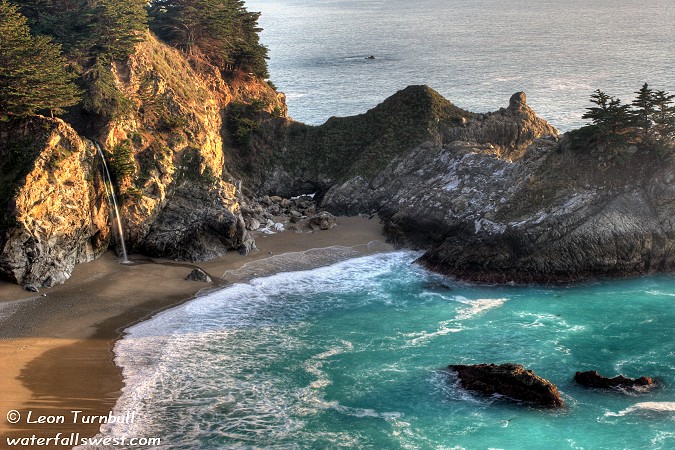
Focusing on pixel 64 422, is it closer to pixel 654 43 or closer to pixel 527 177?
pixel 527 177

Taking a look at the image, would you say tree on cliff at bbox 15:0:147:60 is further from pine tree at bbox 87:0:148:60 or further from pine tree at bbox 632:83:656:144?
pine tree at bbox 632:83:656:144

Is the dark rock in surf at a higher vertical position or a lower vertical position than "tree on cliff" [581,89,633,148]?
lower

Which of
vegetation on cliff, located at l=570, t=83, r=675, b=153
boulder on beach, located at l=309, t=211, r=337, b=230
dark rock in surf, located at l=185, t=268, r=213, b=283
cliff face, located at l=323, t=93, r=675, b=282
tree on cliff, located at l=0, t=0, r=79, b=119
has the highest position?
tree on cliff, located at l=0, t=0, r=79, b=119

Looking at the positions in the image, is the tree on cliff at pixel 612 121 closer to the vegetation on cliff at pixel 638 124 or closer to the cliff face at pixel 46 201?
the vegetation on cliff at pixel 638 124

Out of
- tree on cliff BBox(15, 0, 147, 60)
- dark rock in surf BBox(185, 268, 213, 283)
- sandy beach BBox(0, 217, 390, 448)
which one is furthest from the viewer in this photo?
tree on cliff BBox(15, 0, 147, 60)

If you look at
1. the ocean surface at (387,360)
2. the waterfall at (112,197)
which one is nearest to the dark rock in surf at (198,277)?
the ocean surface at (387,360)

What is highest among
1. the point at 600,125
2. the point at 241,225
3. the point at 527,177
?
the point at 600,125

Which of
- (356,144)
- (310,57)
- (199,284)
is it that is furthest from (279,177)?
(310,57)

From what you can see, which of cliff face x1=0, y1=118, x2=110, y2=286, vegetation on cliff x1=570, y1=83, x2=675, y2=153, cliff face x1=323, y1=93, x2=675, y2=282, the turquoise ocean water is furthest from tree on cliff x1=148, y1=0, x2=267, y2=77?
vegetation on cliff x1=570, y1=83, x2=675, y2=153
